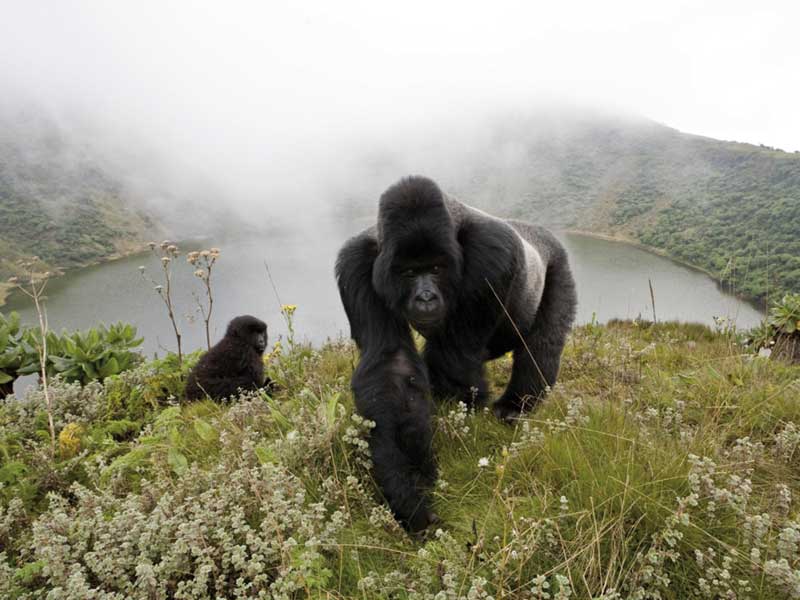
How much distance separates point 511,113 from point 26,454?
3799 inches

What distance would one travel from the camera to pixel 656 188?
1754 inches

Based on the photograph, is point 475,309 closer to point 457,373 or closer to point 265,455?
point 457,373

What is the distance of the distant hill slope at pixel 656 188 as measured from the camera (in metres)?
22.1

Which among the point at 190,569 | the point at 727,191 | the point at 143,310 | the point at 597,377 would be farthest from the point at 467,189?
the point at 190,569

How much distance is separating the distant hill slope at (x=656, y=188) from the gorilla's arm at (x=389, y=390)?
17345 mm

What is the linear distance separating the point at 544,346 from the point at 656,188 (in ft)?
167

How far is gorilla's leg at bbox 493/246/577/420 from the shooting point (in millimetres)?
3242

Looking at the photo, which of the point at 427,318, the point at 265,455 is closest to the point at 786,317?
the point at 427,318

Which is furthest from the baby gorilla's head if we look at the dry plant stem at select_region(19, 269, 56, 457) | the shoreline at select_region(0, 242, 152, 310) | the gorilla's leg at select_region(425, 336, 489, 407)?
the shoreline at select_region(0, 242, 152, 310)

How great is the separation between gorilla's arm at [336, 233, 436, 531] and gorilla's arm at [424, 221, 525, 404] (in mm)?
357

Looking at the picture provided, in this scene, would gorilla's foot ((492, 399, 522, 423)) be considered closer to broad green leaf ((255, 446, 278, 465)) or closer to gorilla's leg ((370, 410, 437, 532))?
gorilla's leg ((370, 410, 437, 532))

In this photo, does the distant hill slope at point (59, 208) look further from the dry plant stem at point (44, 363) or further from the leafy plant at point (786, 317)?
the leafy plant at point (786, 317)

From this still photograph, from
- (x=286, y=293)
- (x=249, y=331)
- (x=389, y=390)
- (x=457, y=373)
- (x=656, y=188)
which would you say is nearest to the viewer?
(x=389, y=390)

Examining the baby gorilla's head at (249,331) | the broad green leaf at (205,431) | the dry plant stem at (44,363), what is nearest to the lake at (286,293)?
the baby gorilla's head at (249,331)
